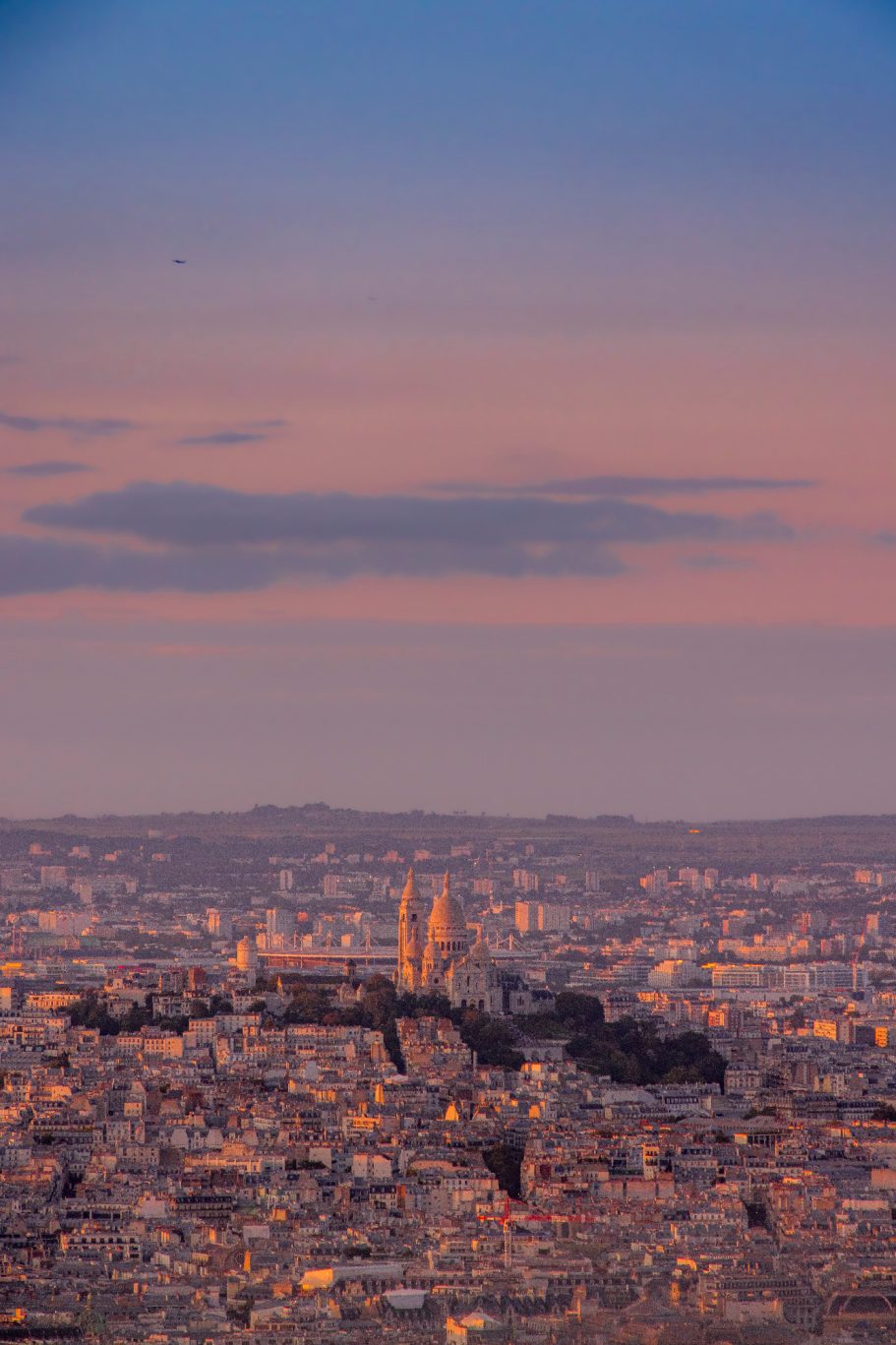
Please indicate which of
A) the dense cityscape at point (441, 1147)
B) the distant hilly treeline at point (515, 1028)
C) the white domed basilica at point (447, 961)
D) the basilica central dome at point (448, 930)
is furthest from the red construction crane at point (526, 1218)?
the basilica central dome at point (448, 930)

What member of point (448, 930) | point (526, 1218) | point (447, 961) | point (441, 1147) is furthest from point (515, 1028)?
point (526, 1218)

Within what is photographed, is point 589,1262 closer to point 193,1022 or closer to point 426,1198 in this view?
point 426,1198

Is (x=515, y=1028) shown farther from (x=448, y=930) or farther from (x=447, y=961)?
(x=448, y=930)

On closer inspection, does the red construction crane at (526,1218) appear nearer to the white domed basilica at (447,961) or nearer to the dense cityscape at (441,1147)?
the dense cityscape at (441,1147)

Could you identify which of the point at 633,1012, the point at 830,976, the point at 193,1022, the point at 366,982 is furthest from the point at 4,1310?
the point at 830,976

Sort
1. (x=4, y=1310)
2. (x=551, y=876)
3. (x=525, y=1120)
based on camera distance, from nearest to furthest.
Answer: (x=4, y=1310) → (x=525, y=1120) → (x=551, y=876)

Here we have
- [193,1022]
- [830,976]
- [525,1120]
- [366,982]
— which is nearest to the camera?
[525,1120]

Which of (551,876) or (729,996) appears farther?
(551,876)
